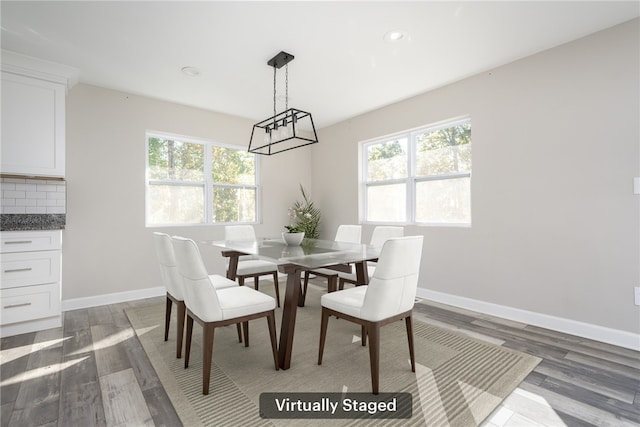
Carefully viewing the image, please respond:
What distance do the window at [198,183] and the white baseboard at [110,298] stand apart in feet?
2.88

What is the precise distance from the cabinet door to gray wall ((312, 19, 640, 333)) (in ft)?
13.3

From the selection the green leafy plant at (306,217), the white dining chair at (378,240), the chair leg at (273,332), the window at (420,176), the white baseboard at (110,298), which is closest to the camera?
the chair leg at (273,332)

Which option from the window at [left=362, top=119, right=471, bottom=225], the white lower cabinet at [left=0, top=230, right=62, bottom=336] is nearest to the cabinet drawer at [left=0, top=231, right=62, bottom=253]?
the white lower cabinet at [left=0, top=230, right=62, bottom=336]

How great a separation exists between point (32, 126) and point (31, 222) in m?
0.93

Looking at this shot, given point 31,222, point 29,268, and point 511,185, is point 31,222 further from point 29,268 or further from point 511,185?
point 511,185

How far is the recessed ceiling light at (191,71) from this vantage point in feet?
10.4

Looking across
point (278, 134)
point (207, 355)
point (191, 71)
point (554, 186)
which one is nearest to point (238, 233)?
point (278, 134)

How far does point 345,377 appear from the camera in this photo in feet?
6.63

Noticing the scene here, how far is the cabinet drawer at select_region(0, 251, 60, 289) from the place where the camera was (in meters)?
2.77

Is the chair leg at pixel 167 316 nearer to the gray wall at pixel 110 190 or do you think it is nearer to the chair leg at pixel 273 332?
the chair leg at pixel 273 332

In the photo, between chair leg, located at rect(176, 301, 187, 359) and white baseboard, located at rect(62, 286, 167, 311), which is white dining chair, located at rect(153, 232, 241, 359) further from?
white baseboard, located at rect(62, 286, 167, 311)

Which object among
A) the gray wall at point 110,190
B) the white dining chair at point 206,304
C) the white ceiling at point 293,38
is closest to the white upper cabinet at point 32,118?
the white ceiling at point 293,38

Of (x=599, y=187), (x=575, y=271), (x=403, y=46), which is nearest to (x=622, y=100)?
(x=599, y=187)

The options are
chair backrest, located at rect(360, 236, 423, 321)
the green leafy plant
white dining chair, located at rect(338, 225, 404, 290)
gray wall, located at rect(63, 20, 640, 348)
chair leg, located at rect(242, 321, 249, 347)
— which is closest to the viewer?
chair backrest, located at rect(360, 236, 423, 321)
